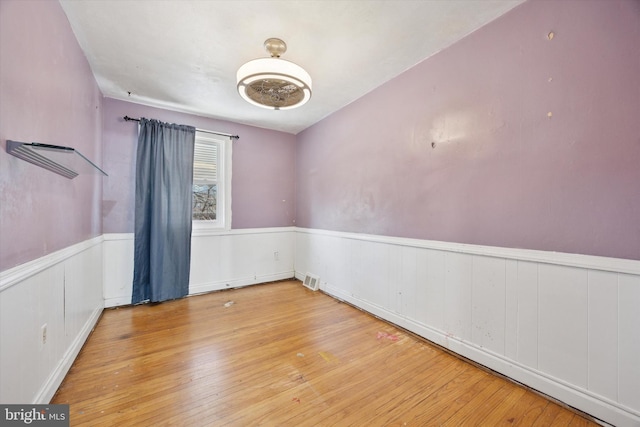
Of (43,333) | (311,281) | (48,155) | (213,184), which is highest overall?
(213,184)

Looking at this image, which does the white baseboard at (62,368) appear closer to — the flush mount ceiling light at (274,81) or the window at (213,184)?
the window at (213,184)

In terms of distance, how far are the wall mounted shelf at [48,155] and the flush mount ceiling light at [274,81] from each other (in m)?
1.07

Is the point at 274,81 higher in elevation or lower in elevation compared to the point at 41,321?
higher

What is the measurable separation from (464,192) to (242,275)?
10.1ft

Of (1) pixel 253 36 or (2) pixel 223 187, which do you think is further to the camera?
(2) pixel 223 187

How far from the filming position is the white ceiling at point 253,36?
164 centimetres

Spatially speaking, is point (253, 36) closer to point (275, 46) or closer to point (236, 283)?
point (275, 46)

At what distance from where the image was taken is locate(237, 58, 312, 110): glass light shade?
165 cm

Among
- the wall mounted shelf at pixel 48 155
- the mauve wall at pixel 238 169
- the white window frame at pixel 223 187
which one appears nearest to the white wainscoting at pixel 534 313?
the mauve wall at pixel 238 169

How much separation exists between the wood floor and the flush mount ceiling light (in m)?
2.00

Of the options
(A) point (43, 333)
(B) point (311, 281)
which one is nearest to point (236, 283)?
(B) point (311, 281)

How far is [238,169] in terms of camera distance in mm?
3697

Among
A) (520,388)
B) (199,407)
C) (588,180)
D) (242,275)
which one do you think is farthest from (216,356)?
(588,180)

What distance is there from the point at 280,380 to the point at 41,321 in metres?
1.40
